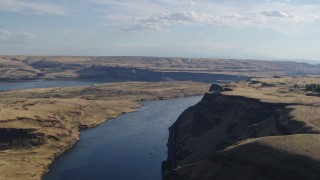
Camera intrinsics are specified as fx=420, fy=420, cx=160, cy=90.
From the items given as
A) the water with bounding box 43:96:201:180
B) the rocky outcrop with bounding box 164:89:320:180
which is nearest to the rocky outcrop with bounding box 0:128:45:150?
the water with bounding box 43:96:201:180

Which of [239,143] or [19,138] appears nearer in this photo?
[239,143]

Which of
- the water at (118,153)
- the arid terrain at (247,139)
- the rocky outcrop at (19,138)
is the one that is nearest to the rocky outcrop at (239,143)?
the arid terrain at (247,139)

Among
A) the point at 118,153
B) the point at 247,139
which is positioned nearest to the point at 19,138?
the point at 118,153

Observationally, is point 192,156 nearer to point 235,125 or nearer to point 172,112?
point 235,125

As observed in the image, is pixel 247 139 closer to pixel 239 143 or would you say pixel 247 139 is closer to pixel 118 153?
pixel 239 143

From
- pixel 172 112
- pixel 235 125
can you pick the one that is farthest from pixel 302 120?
pixel 172 112

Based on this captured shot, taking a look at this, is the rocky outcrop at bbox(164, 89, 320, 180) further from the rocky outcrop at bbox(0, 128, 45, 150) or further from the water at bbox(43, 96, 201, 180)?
the rocky outcrop at bbox(0, 128, 45, 150)
